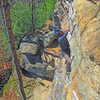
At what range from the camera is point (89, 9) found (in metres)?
3.39

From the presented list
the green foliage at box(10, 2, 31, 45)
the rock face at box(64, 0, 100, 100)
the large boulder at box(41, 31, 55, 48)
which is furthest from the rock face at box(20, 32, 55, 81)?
the rock face at box(64, 0, 100, 100)

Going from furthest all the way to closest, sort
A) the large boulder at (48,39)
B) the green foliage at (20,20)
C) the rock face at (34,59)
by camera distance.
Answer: the green foliage at (20,20) < the large boulder at (48,39) < the rock face at (34,59)

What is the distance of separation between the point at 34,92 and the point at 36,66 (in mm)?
1927

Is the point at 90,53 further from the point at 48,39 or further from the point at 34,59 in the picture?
the point at 48,39

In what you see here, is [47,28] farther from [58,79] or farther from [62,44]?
[58,79]

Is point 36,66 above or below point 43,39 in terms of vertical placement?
below

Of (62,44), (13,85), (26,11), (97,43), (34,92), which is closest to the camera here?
(97,43)

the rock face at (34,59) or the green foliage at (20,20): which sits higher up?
the green foliage at (20,20)

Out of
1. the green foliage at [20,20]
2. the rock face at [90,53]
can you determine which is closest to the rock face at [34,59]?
the green foliage at [20,20]

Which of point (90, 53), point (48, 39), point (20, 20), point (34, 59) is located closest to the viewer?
point (90, 53)

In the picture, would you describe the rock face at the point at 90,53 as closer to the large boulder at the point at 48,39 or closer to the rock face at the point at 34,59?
the rock face at the point at 34,59

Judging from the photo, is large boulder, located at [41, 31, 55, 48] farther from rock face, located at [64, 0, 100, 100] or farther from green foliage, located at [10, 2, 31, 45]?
rock face, located at [64, 0, 100, 100]

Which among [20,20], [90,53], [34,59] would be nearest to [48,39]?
[34,59]

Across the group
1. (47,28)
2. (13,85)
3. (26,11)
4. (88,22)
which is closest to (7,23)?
(88,22)
